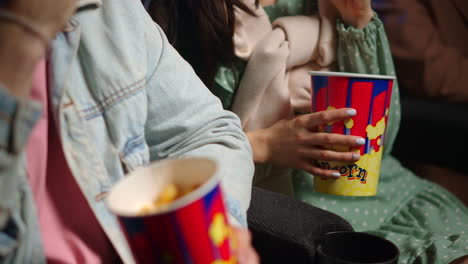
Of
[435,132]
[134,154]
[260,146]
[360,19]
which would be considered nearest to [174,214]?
[134,154]

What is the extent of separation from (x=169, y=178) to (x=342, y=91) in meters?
0.47

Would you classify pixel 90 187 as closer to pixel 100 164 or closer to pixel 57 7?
pixel 100 164

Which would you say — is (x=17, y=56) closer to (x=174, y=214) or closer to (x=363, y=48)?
(x=174, y=214)

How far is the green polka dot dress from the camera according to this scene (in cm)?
104

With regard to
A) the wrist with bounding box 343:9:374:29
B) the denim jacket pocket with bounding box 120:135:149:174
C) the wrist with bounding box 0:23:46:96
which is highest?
the wrist with bounding box 0:23:46:96

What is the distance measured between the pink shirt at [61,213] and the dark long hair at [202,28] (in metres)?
0.46

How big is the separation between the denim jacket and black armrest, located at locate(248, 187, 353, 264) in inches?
3.0

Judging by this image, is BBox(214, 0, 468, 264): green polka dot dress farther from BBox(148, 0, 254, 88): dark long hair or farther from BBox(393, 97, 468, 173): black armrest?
BBox(393, 97, 468, 173): black armrest

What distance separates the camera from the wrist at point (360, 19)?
1.03 meters

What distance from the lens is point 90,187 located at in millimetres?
580

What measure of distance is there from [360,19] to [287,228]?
0.62 metres

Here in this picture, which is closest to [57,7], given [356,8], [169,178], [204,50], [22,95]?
[22,95]

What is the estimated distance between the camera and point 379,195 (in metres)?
1.14

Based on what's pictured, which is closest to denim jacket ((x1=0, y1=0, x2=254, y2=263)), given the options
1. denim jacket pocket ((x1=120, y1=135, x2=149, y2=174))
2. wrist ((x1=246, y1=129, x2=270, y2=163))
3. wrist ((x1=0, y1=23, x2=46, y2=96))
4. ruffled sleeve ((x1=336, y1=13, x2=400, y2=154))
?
denim jacket pocket ((x1=120, y1=135, x2=149, y2=174))
